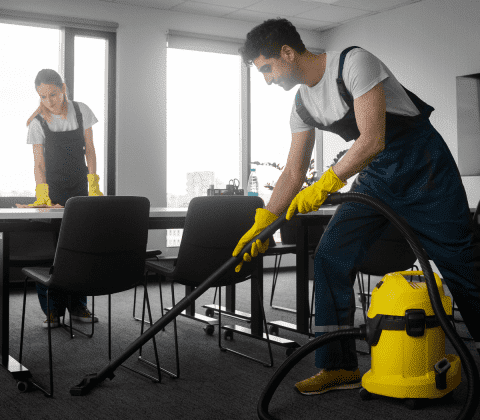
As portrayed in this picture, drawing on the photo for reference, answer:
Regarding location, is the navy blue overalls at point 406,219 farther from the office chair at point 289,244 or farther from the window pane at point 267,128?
the window pane at point 267,128

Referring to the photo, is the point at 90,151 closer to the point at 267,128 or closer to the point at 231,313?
the point at 231,313

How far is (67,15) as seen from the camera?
15.5ft

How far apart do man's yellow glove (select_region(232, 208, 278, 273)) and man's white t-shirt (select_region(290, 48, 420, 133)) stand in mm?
387

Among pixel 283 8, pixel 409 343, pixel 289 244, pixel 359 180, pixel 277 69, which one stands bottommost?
pixel 409 343

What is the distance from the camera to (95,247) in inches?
81.3

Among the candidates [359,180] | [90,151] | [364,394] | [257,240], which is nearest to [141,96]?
[90,151]

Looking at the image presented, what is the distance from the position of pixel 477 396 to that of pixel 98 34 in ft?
14.6

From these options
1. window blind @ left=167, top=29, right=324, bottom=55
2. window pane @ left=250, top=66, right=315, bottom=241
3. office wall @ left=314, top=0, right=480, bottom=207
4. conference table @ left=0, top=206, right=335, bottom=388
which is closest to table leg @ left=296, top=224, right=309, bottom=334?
conference table @ left=0, top=206, right=335, bottom=388

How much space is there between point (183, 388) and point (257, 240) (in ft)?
2.35

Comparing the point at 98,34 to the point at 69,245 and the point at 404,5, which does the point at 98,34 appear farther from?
the point at 69,245

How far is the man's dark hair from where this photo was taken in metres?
1.81

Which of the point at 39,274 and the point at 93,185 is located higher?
the point at 93,185

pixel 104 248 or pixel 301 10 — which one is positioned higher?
pixel 301 10

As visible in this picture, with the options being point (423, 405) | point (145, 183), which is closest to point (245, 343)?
point (423, 405)
